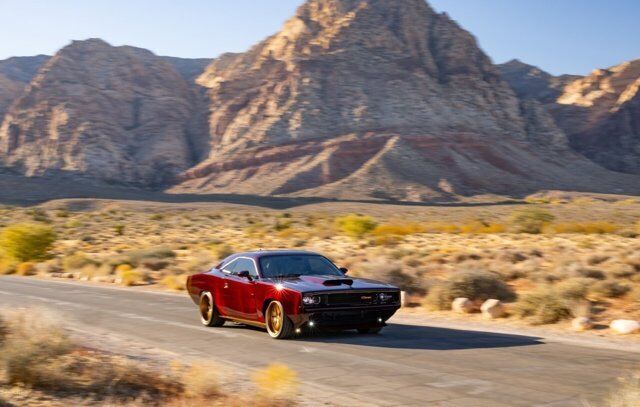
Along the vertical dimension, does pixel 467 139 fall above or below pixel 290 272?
above

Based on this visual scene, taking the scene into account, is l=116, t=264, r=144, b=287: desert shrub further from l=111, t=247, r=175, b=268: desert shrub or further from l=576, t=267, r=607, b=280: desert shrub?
l=576, t=267, r=607, b=280: desert shrub

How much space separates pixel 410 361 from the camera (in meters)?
10.1

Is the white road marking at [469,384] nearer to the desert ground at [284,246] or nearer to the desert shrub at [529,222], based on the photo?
the desert ground at [284,246]

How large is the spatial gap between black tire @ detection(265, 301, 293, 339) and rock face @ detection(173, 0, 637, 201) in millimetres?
76986

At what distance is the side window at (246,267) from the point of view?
42.0 feet

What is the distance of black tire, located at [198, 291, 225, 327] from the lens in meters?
13.8

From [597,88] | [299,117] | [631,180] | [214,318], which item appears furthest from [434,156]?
[214,318]

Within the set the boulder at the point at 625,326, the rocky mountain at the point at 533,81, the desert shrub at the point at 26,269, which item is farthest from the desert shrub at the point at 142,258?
the rocky mountain at the point at 533,81

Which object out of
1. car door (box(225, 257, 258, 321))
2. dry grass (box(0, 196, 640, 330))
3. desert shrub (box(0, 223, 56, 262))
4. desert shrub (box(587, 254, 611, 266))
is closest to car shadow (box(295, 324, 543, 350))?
car door (box(225, 257, 258, 321))

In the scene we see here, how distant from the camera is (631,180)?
10475 cm

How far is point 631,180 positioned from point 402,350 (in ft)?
336

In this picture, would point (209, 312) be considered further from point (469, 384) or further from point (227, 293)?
point (469, 384)

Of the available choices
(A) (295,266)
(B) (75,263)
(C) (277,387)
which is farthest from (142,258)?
(C) (277,387)

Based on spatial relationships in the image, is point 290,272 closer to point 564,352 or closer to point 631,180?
point 564,352
